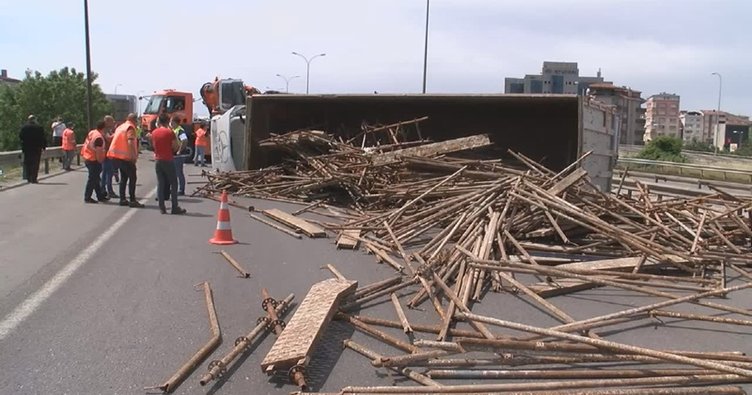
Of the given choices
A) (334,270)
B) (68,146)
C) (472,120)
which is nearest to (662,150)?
(472,120)

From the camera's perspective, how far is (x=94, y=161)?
46.5ft

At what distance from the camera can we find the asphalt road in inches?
189

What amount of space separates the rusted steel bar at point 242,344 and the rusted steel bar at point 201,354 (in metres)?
0.13

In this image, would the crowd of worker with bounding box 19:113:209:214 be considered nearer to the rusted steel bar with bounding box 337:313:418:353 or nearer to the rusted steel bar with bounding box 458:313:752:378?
the rusted steel bar with bounding box 337:313:418:353

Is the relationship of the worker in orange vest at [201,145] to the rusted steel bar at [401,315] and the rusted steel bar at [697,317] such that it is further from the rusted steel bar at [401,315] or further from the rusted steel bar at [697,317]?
the rusted steel bar at [697,317]

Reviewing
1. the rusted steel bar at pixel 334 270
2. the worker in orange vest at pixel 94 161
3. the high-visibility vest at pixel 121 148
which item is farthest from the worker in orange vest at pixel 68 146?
the rusted steel bar at pixel 334 270

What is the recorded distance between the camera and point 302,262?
342 inches

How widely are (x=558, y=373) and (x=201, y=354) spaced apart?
240 cm

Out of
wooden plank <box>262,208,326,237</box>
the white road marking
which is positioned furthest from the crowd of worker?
the white road marking

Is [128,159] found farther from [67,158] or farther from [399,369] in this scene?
[67,158]

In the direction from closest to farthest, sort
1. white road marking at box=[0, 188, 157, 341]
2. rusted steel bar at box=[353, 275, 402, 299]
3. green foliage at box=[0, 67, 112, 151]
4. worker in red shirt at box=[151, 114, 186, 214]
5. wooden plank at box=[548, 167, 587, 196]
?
white road marking at box=[0, 188, 157, 341]
rusted steel bar at box=[353, 275, 402, 299]
wooden plank at box=[548, 167, 587, 196]
worker in red shirt at box=[151, 114, 186, 214]
green foliage at box=[0, 67, 112, 151]

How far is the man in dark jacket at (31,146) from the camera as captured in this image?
17.8 m

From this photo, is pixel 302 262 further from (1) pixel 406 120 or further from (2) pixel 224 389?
(1) pixel 406 120

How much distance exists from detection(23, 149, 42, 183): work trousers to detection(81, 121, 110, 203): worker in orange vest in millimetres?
4425
